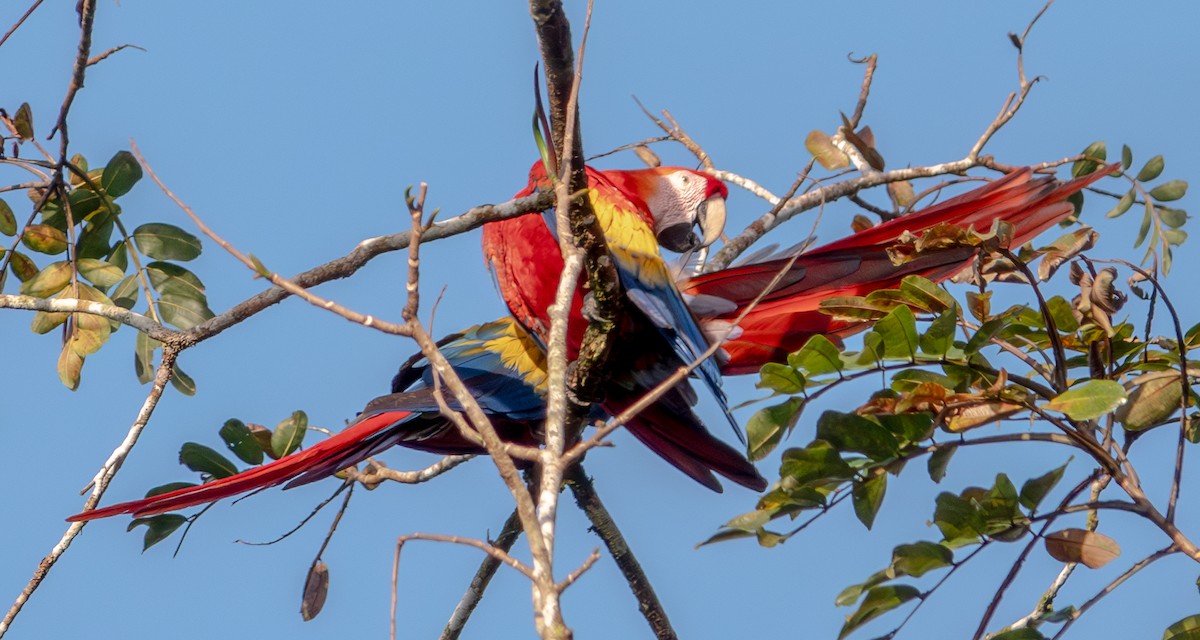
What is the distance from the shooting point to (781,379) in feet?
4.35

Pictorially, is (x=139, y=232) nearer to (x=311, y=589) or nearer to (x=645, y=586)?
(x=311, y=589)

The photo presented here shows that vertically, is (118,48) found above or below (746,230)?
above

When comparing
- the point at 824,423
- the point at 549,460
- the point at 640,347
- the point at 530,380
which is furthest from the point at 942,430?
the point at 530,380

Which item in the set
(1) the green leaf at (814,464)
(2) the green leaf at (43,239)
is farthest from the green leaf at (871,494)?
(2) the green leaf at (43,239)

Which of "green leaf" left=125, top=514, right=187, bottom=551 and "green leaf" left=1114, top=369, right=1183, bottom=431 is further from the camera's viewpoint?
"green leaf" left=125, top=514, right=187, bottom=551


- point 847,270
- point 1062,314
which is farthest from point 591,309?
point 1062,314

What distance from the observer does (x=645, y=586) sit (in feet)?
6.40

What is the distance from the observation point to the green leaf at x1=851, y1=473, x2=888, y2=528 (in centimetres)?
136

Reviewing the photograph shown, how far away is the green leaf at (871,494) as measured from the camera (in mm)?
1362

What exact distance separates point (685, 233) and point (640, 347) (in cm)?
56

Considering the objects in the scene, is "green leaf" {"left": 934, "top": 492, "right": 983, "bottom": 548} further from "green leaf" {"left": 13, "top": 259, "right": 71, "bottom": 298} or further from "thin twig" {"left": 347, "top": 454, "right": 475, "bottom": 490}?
"green leaf" {"left": 13, "top": 259, "right": 71, "bottom": 298}

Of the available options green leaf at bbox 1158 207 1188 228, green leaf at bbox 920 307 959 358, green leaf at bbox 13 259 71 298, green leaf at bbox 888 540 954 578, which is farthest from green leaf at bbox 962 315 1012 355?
green leaf at bbox 13 259 71 298

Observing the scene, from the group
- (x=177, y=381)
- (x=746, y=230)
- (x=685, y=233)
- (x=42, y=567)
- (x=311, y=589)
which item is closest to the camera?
(x=42, y=567)

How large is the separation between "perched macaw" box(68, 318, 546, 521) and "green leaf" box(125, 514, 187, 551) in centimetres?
4
